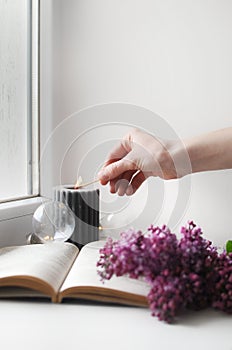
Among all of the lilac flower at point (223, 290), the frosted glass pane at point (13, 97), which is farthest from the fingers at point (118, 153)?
the lilac flower at point (223, 290)

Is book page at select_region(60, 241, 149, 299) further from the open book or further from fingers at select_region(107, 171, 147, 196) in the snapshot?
fingers at select_region(107, 171, 147, 196)

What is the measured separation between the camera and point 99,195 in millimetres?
1320

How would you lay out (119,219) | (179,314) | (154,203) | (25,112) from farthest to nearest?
(25,112)
(154,203)
(119,219)
(179,314)

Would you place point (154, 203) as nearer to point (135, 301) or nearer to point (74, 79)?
point (74, 79)

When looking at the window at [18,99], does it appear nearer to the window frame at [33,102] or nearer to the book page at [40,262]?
→ the window frame at [33,102]

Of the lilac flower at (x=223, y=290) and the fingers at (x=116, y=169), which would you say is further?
the fingers at (x=116, y=169)

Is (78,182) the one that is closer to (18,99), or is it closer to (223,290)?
(18,99)

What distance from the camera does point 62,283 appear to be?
0.91 metres

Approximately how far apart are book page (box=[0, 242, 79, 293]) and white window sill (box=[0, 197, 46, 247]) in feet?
0.54

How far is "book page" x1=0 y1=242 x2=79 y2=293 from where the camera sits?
866mm

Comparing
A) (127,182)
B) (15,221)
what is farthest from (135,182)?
(15,221)

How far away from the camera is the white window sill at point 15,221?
50.2 inches

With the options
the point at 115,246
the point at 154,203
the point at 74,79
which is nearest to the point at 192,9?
the point at 74,79

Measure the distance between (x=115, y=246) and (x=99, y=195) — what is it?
1.58 feet
